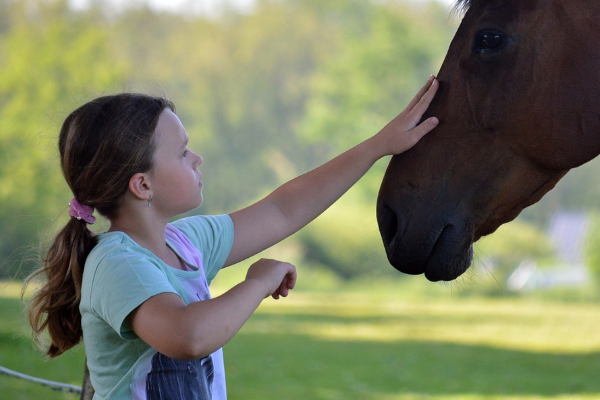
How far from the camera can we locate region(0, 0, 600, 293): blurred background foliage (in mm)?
18156

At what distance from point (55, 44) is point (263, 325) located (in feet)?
34.3

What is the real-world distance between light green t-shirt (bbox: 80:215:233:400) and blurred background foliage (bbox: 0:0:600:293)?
11.9 m

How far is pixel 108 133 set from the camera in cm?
172

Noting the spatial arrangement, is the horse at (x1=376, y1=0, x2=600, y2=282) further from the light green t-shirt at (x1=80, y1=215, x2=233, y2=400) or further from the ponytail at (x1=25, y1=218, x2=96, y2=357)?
the ponytail at (x1=25, y1=218, x2=96, y2=357)

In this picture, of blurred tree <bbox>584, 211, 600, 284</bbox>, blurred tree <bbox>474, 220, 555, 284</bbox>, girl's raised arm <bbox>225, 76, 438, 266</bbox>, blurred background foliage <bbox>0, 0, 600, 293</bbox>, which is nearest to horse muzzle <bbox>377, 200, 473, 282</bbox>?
girl's raised arm <bbox>225, 76, 438, 266</bbox>

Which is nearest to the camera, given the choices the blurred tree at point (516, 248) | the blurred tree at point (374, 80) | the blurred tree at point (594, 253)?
the blurred tree at point (594, 253)

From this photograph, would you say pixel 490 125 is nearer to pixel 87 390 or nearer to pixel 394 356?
pixel 87 390

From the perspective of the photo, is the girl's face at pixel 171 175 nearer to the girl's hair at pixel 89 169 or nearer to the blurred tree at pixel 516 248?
the girl's hair at pixel 89 169

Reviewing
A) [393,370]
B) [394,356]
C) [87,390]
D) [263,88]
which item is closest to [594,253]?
[394,356]

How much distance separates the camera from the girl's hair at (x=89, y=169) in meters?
1.72

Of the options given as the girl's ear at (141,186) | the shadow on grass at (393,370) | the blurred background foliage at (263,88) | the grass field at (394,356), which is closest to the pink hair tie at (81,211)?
the girl's ear at (141,186)

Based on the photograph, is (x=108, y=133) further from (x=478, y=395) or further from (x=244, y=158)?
(x=244, y=158)

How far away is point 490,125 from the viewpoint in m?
2.11

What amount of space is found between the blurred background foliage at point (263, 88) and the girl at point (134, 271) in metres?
11.8
